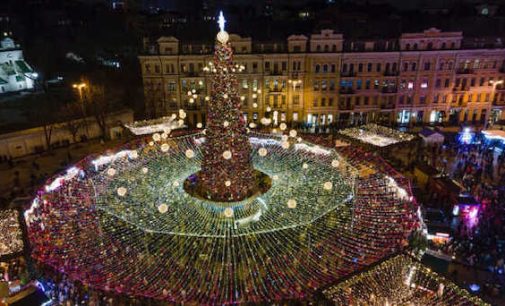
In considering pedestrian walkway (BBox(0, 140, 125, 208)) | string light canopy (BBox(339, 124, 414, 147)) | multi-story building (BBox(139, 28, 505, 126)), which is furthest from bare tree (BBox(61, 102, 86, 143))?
string light canopy (BBox(339, 124, 414, 147))

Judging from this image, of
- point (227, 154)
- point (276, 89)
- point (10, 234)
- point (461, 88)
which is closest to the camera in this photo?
point (10, 234)

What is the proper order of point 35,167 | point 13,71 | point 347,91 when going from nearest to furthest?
1. point 35,167
2. point 347,91
3. point 13,71

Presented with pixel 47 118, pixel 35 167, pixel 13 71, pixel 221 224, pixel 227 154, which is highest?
→ pixel 13 71

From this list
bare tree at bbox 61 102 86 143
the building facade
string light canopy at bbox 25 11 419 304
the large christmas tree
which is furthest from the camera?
the building facade

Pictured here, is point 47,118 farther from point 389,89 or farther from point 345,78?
point 389,89

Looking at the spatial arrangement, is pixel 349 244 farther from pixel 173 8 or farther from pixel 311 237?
pixel 173 8

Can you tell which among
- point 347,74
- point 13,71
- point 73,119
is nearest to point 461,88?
point 347,74

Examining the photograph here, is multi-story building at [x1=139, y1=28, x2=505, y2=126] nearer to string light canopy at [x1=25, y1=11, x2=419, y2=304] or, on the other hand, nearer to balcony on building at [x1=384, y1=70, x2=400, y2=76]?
balcony on building at [x1=384, y1=70, x2=400, y2=76]

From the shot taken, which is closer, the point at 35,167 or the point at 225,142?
the point at 225,142
